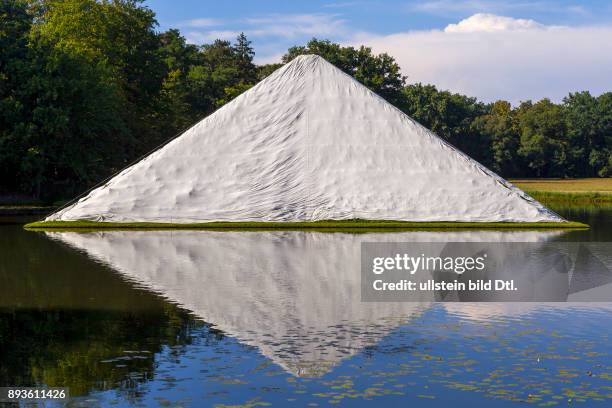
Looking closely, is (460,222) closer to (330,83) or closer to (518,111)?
(330,83)

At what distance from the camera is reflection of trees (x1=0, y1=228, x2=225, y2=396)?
14.1 m

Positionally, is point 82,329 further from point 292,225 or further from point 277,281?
point 292,225

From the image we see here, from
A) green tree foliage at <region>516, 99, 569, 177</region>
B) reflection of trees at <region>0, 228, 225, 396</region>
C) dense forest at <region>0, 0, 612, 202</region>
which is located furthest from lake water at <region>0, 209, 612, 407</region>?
green tree foliage at <region>516, 99, 569, 177</region>

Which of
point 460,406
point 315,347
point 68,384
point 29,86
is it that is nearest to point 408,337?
point 315,347

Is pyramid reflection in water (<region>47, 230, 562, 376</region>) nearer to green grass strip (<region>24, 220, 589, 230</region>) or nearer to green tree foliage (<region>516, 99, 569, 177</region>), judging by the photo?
green grass strip (<region>24, 220, 589, 230</region>)

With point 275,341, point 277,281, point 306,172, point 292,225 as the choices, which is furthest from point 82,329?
point 306,172

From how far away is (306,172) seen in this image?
4756 centimetres

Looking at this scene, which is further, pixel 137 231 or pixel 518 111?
pixel 518 111

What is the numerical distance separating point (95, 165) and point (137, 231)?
26353mm

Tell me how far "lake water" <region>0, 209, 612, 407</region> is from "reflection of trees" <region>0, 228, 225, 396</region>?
0.04m

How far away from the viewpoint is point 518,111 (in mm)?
169375

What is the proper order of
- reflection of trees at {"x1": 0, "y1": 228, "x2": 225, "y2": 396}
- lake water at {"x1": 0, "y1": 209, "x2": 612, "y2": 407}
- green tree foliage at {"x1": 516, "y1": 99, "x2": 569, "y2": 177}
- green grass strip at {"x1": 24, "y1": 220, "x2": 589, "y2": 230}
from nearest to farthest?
lake water at {"x1": 0, "y1": 209, "x2": 612, "y2": 407}, reflection of trees at {"x1": 0, "y1": 228, "x2": 225, "y2": 396}, green grass strip at {"x1": 24, "y1": 220, "x2": 589, "y2": 230}, green tree foliage at {"x1": 516, "y1": 99, "x2": 569, "y2": 177}

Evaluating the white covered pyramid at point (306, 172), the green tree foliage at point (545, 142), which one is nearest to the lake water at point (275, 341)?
the white covered pyramid at point (306, 172)

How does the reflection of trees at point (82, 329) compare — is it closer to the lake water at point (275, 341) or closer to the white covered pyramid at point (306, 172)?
the lake water at point (275, 341)
